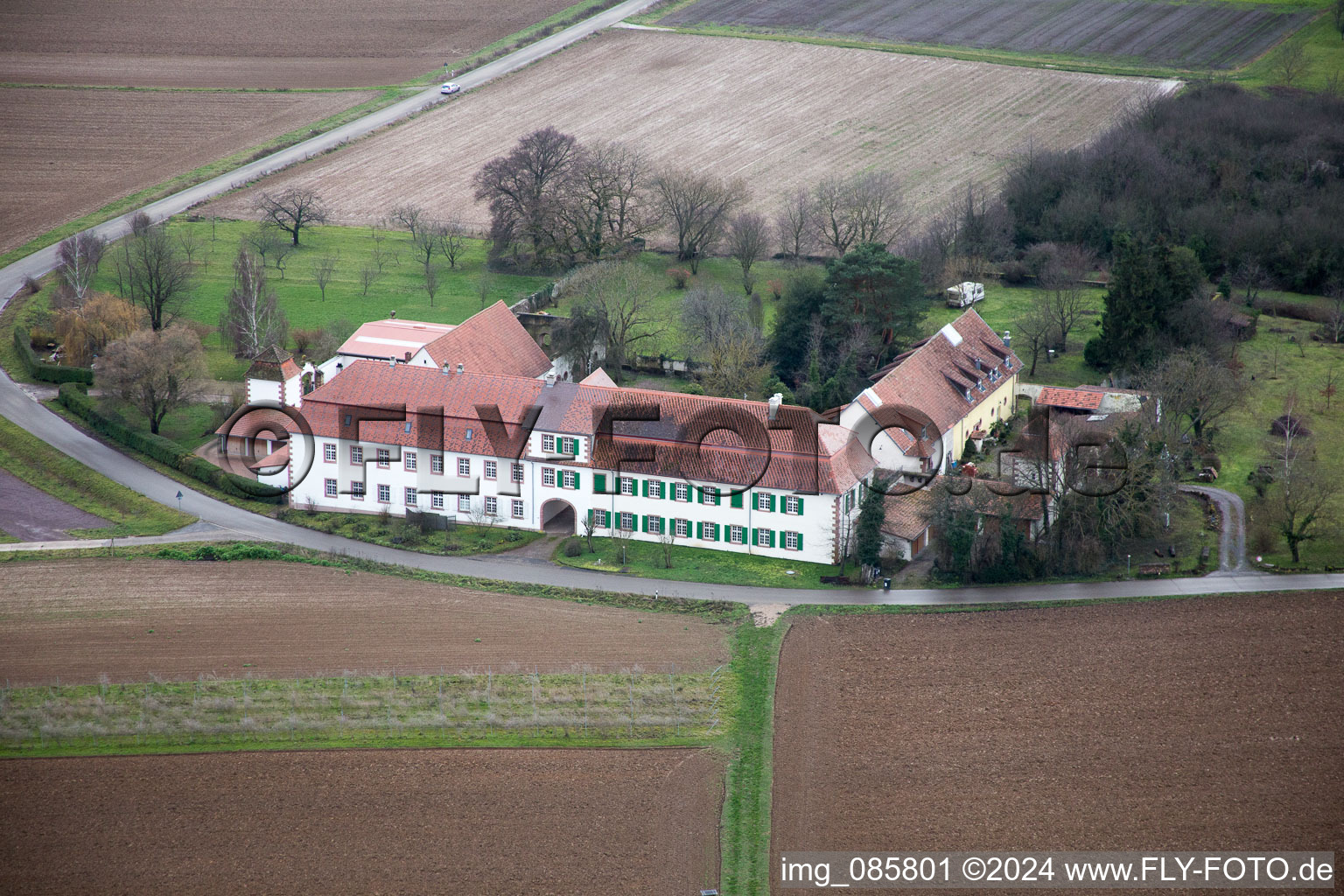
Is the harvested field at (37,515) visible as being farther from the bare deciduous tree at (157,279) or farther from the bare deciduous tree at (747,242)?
the bare deciduous tree at (747,242)

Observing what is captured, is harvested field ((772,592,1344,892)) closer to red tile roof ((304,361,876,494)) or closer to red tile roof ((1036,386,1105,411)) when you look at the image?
red tile roof ((304,361,876,494))

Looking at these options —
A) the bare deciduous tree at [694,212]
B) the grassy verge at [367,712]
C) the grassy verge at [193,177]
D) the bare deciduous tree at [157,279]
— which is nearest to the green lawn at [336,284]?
the bare deciduous tree at [157,279]

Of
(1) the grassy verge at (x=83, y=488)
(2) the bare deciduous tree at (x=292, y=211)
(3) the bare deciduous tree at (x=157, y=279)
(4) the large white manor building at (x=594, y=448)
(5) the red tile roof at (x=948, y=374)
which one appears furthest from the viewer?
(2) the bare deciduous tree at (x=292, y=211)

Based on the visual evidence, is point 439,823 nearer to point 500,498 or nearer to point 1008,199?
point 500,498

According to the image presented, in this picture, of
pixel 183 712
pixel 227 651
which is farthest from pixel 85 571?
pixel 183 712

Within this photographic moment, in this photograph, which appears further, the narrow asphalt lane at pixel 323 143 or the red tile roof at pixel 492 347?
the narrow asphalt lane at pixel 323 143

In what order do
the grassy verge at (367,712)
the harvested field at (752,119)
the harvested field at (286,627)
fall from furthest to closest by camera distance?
the harvested field at (752,119) → the harvested field at (286,627) → the grassy verge at (367,712)

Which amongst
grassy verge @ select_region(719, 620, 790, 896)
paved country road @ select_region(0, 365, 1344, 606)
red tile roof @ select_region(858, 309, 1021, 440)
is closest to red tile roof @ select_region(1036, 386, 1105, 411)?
red tile roof @ select_region(858, 309, 1021, 440)
